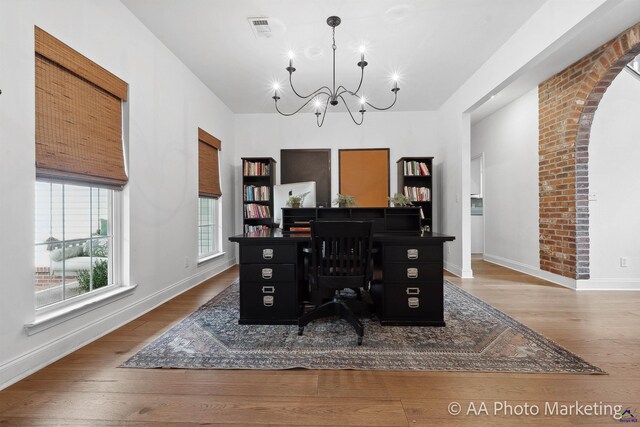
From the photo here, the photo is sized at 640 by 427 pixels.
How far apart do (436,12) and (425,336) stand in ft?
9.20

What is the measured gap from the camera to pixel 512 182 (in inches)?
193

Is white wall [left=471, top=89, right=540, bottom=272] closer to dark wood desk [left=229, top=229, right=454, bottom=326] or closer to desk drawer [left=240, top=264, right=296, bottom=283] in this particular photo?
dark wood desk [left=229, top=229, right=454, bottom=326]

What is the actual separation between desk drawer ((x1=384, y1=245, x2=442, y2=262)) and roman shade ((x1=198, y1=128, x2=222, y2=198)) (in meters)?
2.86

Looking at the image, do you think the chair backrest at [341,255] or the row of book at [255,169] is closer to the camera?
the chair backrest at [341,255]

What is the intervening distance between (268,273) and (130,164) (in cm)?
156

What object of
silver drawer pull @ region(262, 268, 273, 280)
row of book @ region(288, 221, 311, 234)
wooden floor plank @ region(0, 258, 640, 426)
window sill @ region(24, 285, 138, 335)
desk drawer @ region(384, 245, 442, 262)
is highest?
row of book @ region(288, 221, 311, 234)

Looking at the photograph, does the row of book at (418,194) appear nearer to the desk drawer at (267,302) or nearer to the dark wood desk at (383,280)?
the dark wood desk at (383,280)

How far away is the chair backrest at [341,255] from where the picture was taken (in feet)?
7.09

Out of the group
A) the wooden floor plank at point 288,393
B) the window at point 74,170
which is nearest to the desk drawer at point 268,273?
the wooden floor plank at point 288,393

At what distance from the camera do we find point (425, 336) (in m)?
2.28

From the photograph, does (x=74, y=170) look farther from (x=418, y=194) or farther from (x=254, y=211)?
(x=418, y=194)

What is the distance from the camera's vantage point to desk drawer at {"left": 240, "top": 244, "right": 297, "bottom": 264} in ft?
8.14

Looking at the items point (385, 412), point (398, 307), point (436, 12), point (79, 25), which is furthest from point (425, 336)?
point (79, 25)

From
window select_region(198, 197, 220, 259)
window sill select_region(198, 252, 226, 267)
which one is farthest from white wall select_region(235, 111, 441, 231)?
window sill select_region(198, 252, 226, 267)
